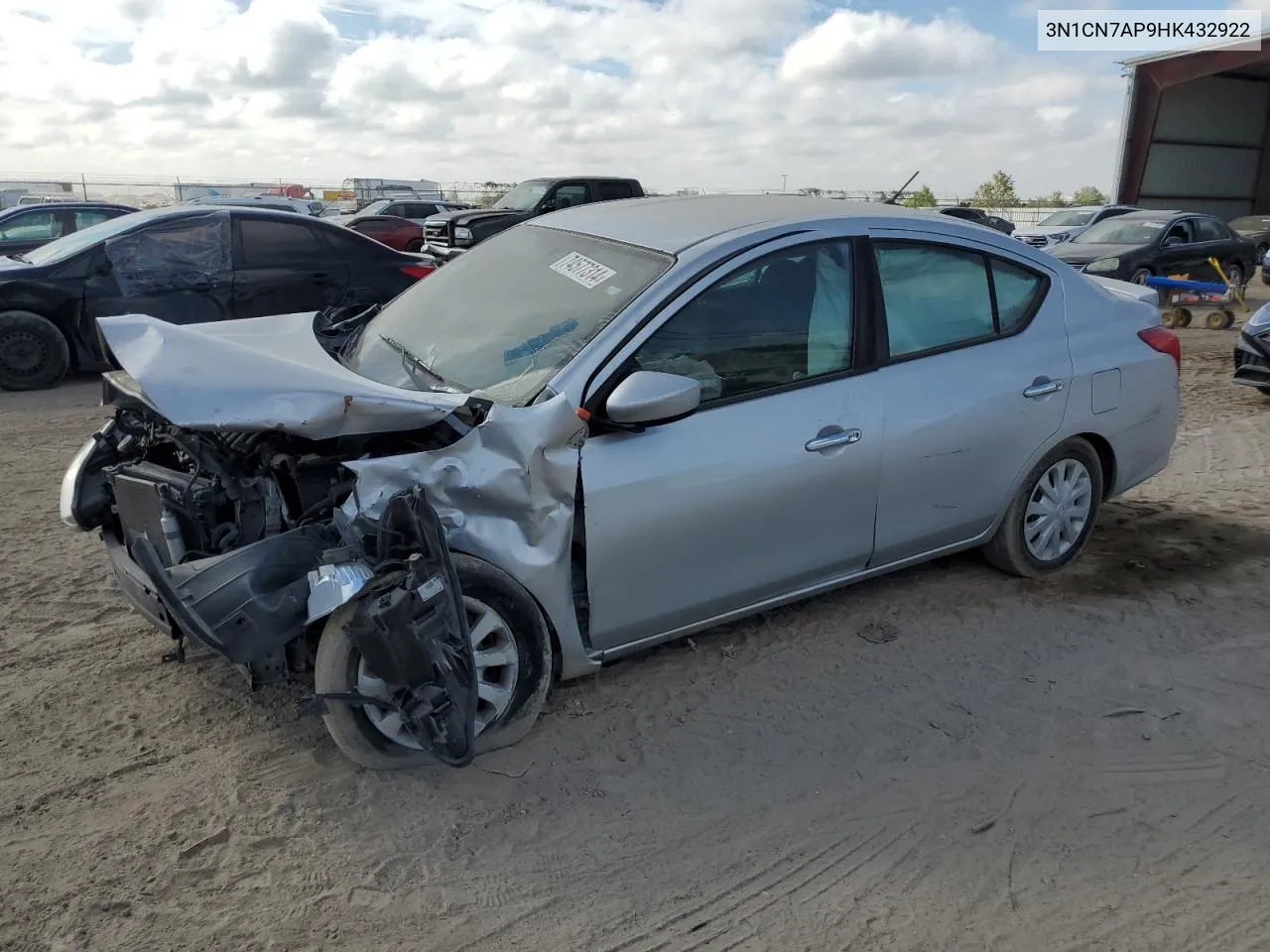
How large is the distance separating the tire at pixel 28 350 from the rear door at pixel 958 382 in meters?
7.43

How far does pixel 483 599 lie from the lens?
3.07 meters

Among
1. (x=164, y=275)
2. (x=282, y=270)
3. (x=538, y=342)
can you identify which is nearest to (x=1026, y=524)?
(x=538, y=342)

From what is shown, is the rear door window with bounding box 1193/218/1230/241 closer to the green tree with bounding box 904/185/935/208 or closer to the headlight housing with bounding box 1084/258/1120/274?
the headlight housing with bounding box 1084/258/1120/274

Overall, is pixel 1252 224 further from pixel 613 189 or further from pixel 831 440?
pixel 831 440

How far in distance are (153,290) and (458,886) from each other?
719 centimetres

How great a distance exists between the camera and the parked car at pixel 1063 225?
19484 millimetres

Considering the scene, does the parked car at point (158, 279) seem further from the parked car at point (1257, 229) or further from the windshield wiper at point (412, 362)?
the parked car at point (1257, 229)

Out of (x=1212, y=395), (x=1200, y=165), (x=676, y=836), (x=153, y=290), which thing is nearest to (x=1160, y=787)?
(x=676, y=836)

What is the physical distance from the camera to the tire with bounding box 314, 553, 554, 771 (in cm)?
291

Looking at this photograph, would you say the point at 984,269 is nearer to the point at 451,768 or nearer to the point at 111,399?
the point at 451,768

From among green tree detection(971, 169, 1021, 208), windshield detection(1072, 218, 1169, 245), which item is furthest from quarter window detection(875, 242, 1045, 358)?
green tree detection(971, 169, 1021, 208)

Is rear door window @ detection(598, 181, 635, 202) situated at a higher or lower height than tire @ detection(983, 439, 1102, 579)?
Answer: higher

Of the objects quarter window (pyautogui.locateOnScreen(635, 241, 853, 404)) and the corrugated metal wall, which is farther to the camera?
the corrugated metal wall

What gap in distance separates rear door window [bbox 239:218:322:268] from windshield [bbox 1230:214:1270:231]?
23.2 metres
